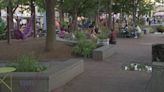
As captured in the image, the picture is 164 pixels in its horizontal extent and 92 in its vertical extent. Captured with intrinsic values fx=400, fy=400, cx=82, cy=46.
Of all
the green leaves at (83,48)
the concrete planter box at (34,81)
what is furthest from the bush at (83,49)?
the concrete planter box at (34,81)

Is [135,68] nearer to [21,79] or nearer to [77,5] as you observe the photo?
[21,79]

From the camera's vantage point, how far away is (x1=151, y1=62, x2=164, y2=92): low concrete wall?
7.29m

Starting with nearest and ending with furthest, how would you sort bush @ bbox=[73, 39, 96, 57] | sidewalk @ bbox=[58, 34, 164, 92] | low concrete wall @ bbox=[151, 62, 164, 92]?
low concrete wall @ bbox=[151, 62, 164, 92] < sidewalk @ bbox=[58, 34, 164, 92] < bush @ bbox=[73, 39, 96, 57]

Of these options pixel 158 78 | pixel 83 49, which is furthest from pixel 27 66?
pixel 83 49

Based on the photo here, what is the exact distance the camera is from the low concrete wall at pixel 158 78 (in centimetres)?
729

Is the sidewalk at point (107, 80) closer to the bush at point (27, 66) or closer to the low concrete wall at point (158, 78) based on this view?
the bush at point (27, 66)

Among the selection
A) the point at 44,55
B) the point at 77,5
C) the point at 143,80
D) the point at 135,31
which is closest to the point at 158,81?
the point at 143,80

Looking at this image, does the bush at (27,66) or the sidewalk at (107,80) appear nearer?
the bush at (27,66)

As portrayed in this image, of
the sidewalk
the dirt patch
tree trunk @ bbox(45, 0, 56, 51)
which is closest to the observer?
the sidewalk

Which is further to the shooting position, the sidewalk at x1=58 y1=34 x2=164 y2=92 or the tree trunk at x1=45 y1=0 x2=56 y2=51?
the tree trunk at x1=45 y1=0 x2=56 y2=51

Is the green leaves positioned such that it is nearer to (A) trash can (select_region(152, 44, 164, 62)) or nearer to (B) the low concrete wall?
(A) trash can (select_region(152, 44, 164, 62))

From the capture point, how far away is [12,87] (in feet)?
26.0

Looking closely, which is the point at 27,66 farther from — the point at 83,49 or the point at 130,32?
the point at 130,32

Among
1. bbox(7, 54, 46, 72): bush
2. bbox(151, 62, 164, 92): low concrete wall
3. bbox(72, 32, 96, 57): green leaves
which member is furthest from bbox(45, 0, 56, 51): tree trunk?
bbox(151, 62, 164, 92): low concrete wall
